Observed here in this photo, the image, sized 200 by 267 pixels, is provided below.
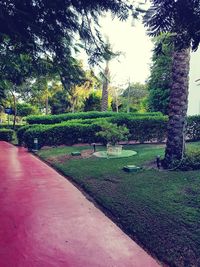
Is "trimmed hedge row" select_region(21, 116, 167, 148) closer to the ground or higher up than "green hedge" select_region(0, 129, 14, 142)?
higher up

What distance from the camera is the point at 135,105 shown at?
172ft

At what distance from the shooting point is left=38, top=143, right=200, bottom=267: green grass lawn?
479 centimetres

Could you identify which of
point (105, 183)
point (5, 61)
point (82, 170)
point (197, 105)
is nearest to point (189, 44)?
point (5, 61)

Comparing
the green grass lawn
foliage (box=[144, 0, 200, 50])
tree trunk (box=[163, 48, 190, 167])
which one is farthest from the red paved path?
tree trunk (box=[163, 48, 190, 167])

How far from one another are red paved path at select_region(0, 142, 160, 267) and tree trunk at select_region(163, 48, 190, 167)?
3757mm

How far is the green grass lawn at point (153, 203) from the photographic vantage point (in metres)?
4.79

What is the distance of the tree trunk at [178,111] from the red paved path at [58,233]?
376 cm

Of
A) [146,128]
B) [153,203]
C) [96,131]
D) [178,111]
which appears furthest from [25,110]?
[153,203]

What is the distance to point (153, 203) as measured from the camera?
669 cm

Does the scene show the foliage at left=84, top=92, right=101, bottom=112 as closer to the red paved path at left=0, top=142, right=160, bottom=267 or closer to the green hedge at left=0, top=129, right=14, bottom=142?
the green hedge at left=0, top=129, right=14, bottom=142

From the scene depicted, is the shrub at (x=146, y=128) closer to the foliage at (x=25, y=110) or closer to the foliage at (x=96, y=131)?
the foliage at (x=96, y=131)

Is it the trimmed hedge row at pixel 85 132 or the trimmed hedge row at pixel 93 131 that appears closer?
the trimmed hedge row at pixel 93 131

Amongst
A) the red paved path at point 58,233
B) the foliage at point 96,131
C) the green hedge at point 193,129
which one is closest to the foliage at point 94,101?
the foliage at point 96,131

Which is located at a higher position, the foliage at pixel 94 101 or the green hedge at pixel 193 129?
the foliage at pixel 94 101
